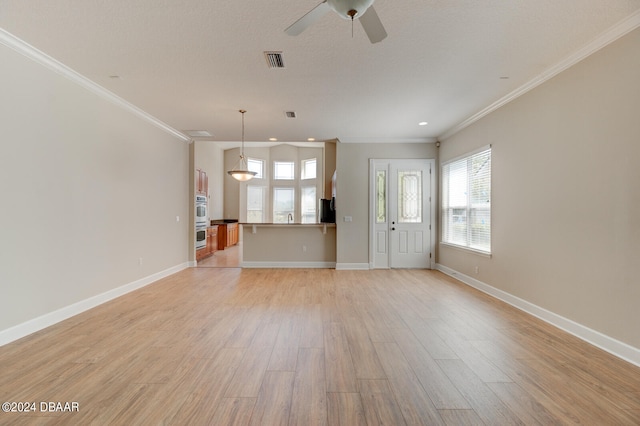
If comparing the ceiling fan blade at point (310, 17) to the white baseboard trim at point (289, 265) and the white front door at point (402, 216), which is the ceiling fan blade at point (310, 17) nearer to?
the white front door at point (402, 216)

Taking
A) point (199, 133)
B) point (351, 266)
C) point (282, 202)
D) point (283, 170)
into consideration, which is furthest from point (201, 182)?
point (283, 170)

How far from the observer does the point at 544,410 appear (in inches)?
70.2

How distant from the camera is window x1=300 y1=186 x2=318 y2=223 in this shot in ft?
37.6

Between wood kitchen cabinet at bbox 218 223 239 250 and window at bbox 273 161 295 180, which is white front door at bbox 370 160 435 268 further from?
window at bbox 273 161 295 180

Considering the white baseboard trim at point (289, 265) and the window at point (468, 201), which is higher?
the window at point (468, 201)

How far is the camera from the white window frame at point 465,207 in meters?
4.64

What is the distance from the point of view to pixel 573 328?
295cm

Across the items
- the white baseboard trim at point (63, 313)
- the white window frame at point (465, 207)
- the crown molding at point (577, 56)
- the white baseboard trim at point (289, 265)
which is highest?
the crown molding at point (577, 56)

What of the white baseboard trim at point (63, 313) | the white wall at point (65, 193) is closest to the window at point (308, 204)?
the white wall at point (65, 193)

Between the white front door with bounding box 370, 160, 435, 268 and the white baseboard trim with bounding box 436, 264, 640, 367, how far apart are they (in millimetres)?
1763

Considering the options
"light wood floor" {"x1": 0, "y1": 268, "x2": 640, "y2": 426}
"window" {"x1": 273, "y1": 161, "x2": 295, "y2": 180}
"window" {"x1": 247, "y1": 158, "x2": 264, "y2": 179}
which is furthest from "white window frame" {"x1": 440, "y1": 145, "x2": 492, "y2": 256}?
"window" {"x1": 247, "y1": 158, "x2": 264, "y2": 179}

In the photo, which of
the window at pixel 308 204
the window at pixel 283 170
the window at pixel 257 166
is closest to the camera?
the window at pixel 308 204

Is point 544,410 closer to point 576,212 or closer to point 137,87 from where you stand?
point 576,212

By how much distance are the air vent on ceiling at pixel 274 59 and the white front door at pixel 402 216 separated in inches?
142
